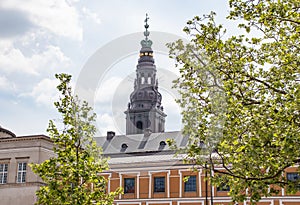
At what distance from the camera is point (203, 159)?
15.4 m

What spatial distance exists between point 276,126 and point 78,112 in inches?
473

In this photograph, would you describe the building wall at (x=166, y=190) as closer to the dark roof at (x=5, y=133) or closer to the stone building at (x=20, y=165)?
the stone building at (x=20, y=165)

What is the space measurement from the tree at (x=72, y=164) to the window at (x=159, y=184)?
101 feet

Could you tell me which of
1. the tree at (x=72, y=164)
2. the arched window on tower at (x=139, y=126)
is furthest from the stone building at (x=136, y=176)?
the arched window on tower at (x=139, y=126)

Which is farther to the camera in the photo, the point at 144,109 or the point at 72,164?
the point at 144,109

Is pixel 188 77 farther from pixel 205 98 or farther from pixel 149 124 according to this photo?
pixel 149 124

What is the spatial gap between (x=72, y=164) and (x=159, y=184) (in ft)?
109

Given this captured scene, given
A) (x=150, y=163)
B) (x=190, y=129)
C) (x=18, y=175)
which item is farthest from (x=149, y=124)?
(x=190, y=129)

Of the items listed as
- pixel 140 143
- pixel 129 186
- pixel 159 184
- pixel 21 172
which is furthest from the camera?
pixel 140 143

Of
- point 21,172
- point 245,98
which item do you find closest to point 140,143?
point 21,172

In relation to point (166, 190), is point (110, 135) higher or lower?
higher

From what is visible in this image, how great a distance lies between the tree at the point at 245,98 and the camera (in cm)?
1369

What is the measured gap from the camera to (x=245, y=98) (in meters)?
14.7

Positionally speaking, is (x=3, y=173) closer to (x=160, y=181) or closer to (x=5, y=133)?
(x=5, y=133)
